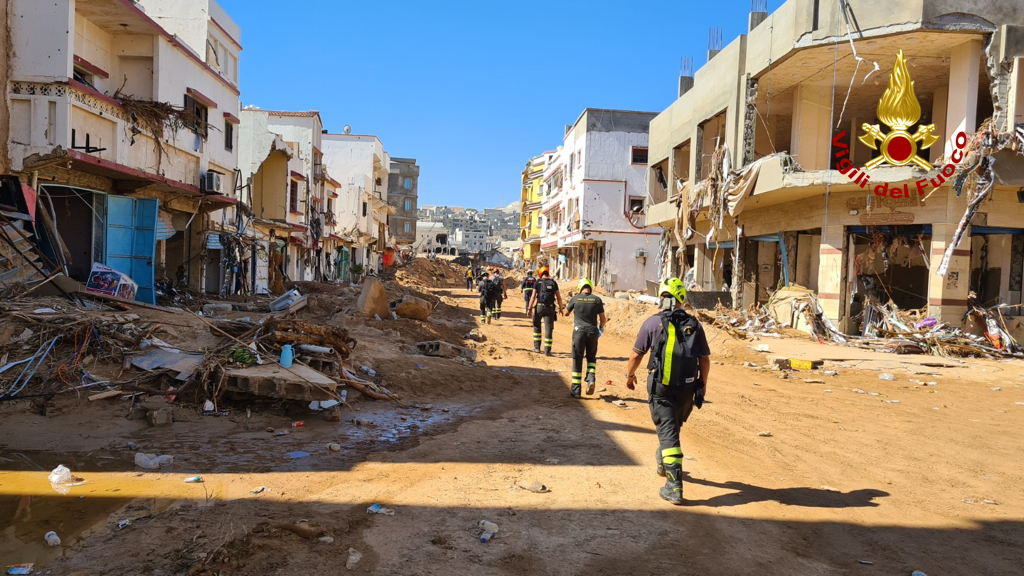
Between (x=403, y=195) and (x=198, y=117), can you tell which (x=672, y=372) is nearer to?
(x=198, y=117)

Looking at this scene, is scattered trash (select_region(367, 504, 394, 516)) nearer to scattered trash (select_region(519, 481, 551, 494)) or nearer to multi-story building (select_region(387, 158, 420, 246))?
scattered trash (select_region(519, 481, 551, 494))

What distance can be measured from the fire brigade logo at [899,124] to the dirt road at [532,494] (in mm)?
9069

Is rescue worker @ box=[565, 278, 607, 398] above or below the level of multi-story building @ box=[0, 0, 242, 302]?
below

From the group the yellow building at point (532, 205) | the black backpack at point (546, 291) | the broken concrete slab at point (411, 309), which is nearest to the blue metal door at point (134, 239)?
the broken concrete slab at point (411, 309)

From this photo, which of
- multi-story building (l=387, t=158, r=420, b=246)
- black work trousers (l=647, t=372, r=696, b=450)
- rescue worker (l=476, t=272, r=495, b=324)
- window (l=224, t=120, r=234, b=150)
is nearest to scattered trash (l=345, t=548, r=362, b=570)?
black work trousers (l=647, t=372, r=696, b=450)

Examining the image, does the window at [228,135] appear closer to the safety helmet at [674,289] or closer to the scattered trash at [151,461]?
the scattered trash at [151,461]

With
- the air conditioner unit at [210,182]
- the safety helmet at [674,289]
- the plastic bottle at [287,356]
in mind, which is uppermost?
the air conditioner unit at [210,182]

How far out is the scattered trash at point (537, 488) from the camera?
549 centimetres

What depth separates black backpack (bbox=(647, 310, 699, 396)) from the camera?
554 centimetres

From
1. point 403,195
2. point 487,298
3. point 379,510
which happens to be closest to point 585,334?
point 379,510

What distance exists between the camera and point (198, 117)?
2059 centimetres

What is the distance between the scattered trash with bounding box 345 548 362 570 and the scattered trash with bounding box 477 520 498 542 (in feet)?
2.68

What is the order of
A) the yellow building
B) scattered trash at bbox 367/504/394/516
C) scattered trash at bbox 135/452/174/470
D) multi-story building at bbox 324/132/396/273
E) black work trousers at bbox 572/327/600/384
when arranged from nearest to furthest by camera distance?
scattered trash at bbox 367/504/394/516 < scattered trash at bbox 135/452/174/470 < black work trousers at bbox 572/327/600/384 < multi-story building at bbox 324/132/396/273 < the yellow building

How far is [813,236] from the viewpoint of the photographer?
69.6 feet
